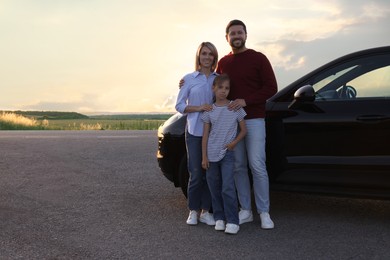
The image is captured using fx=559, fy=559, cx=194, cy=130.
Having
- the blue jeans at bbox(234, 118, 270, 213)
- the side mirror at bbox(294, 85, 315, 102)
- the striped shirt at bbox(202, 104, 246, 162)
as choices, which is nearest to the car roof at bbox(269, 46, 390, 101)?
the side mirror at bbox(294, 85, 315, 102)

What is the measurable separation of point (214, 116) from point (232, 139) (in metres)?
0.27

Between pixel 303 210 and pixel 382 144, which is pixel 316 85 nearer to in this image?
pixel 382 144

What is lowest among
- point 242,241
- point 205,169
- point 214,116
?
point 242,241

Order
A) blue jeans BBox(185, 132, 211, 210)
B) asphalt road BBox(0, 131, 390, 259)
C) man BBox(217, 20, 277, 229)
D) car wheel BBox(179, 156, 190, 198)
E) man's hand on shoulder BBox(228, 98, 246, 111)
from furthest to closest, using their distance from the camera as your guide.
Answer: car wheel BBox(179, 156, 190, 198)
blue jeans BBox(185, 132, 211, 210)
man BBox(217, 20, 277, 229)
man's hand on shoulder BBox(228, 98, 246, 111)
asphalt road BBox(0, 131, 390, 259)

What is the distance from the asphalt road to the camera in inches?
179

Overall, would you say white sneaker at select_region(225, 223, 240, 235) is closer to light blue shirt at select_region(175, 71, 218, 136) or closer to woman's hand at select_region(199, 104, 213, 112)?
light blue shirt at select_region(175, 71, 218, 136)

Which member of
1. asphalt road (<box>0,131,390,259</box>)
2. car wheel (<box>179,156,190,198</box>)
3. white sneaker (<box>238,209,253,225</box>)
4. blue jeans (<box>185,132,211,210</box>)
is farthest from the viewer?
car wheel (<box>179,156,190,198</box>)

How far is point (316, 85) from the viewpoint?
544 cm

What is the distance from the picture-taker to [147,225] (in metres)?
5.44

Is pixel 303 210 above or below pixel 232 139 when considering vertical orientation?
below

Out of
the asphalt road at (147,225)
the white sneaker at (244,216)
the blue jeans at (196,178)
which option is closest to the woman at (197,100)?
the blue jeans at (196,178)

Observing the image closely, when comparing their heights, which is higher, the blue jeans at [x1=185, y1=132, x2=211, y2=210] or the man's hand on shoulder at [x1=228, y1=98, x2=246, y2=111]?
the man's hand on shoulder at [x1=228, y1=98, x2=246, y2=111]

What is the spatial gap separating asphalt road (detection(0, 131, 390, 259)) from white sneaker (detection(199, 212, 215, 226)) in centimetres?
7

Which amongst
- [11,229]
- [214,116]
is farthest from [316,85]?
[11,229]
